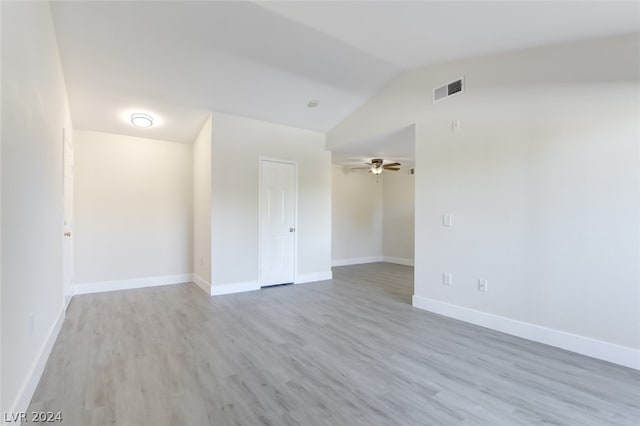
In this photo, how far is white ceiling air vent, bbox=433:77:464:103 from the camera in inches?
143

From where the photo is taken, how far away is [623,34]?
2562 mm

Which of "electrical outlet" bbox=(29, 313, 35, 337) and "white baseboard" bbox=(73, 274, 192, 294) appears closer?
"electrical outlet" bbox=(29, 313, 35, 337)

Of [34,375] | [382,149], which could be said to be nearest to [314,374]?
[34,375]

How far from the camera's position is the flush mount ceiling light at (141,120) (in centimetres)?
453

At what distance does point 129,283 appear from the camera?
203 inches

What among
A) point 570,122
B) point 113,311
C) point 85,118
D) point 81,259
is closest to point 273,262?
point 113,311

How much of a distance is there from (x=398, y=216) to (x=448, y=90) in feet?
15.2

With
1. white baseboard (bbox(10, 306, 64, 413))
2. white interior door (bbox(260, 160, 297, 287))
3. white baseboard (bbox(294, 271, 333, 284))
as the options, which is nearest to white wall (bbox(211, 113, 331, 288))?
white baseboard (bbox(294, 271, 333, 284))

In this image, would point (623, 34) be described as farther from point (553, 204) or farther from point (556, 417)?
point (556, 417)

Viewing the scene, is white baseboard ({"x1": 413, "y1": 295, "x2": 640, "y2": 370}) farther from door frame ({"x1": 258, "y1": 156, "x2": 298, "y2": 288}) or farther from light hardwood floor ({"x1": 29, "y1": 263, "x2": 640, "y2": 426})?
door frame ({"x1": 258, "y1": 156, "x2": 298, "y2": 288})

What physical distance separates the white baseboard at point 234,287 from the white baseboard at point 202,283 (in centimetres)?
13

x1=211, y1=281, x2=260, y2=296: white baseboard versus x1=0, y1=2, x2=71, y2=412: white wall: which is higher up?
x1=0, y1=2, x2=71, y2=412: white wall

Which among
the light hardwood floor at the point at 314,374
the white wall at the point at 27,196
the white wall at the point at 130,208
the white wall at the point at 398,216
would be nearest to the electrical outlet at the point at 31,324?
the white wall at the point at 27,196

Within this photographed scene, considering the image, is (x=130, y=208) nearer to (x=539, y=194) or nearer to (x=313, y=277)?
(x=313, y=277)
